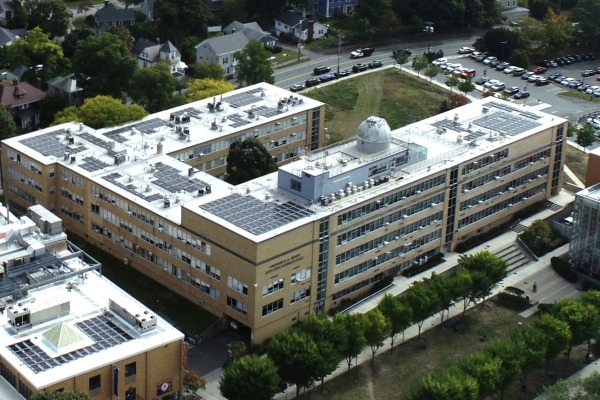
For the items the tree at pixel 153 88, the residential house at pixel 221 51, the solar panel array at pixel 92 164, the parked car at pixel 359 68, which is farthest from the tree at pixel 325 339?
the residential house at pixel 221 51

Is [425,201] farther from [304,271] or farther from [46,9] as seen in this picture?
[46,9]

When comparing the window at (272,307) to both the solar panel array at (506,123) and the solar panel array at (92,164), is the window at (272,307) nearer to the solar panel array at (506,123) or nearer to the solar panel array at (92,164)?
the solar panel array at (92,164)

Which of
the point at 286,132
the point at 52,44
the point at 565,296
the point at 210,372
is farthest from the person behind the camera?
the point at 52,44

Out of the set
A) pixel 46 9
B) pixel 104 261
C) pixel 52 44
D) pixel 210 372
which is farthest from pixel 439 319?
pixel 46 9

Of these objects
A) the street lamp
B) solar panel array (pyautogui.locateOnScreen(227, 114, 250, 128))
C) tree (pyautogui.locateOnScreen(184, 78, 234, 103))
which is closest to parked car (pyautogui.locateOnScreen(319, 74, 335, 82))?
the street lamp

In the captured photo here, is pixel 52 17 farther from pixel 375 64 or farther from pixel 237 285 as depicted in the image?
pixel 237 285

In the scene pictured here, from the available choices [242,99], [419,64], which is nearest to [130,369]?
[242,99]

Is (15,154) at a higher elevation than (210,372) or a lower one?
higher
